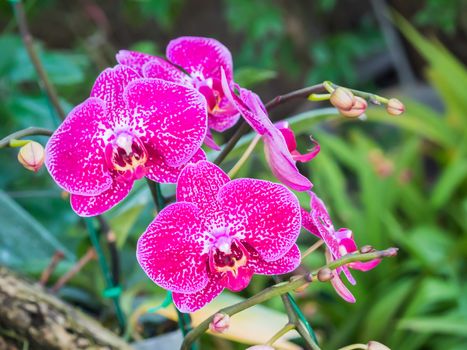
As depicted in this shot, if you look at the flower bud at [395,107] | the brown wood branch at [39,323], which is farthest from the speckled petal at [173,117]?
the brown wood branch at [39,323]

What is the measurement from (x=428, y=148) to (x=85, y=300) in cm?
146

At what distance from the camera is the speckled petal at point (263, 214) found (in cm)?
40

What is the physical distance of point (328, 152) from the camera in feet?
6.51

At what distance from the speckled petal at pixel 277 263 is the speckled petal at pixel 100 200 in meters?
0.09

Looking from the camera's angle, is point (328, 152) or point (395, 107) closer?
point (395, 107)

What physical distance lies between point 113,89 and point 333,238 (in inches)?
6.4

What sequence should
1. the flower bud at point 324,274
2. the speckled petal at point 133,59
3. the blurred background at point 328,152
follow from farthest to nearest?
the blurred background at point 328,152, the speckled petal at point 133,59, the flower bud at point 324,274

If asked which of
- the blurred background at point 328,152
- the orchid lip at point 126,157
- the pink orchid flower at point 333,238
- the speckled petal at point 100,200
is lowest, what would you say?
the blurred background at point 328,152

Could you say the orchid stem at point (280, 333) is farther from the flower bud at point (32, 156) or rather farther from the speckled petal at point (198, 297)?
the flower bud at point (32, 156)

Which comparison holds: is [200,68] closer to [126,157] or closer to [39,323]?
[126,157]

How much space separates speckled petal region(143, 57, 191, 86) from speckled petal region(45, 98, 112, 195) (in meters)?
0.05

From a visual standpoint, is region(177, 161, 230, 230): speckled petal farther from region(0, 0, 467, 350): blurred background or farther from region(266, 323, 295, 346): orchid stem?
region(0, 0, 467, 350): blurred background

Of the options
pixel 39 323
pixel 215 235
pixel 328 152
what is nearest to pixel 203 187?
pixel 215 235

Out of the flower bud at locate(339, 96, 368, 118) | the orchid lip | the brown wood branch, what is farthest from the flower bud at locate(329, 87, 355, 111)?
the brown wood branch
